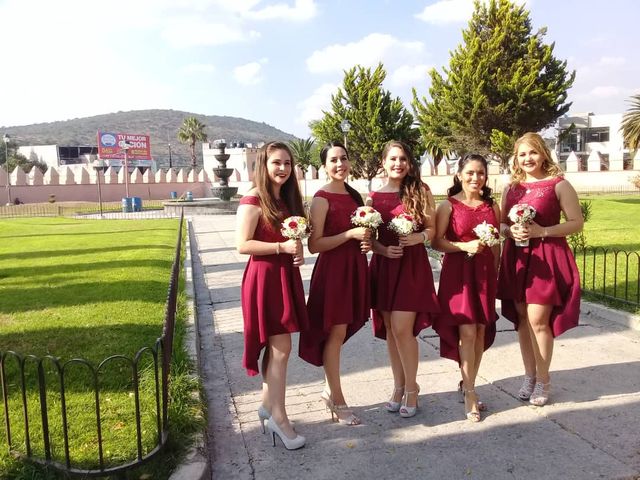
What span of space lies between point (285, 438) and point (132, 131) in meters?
180

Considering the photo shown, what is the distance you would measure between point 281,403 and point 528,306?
205cm

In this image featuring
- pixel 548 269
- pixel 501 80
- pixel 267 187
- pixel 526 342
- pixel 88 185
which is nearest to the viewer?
pixel 267 187

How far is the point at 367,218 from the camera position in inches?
143

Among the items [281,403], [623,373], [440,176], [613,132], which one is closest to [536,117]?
[440,176]

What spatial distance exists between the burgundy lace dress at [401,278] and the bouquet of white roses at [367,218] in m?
0.32

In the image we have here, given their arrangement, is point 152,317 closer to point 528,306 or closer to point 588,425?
point 528,306

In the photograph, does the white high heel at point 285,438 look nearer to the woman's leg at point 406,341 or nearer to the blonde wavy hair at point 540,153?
the woman's leg at point 406,341

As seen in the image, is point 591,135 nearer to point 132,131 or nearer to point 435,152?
point 435,152

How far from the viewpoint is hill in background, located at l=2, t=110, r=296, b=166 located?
14688 centimetres

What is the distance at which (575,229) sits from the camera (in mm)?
4113

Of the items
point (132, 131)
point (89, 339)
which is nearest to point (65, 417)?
point (89, 339)

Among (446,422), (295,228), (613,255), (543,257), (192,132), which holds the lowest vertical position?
(446,422)

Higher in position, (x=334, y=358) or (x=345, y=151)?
(x=345, y=151)

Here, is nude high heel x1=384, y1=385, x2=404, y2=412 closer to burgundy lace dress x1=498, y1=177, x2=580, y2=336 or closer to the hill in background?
burgundy lace dress x1=498, y1=177, x2=580, y2=336
